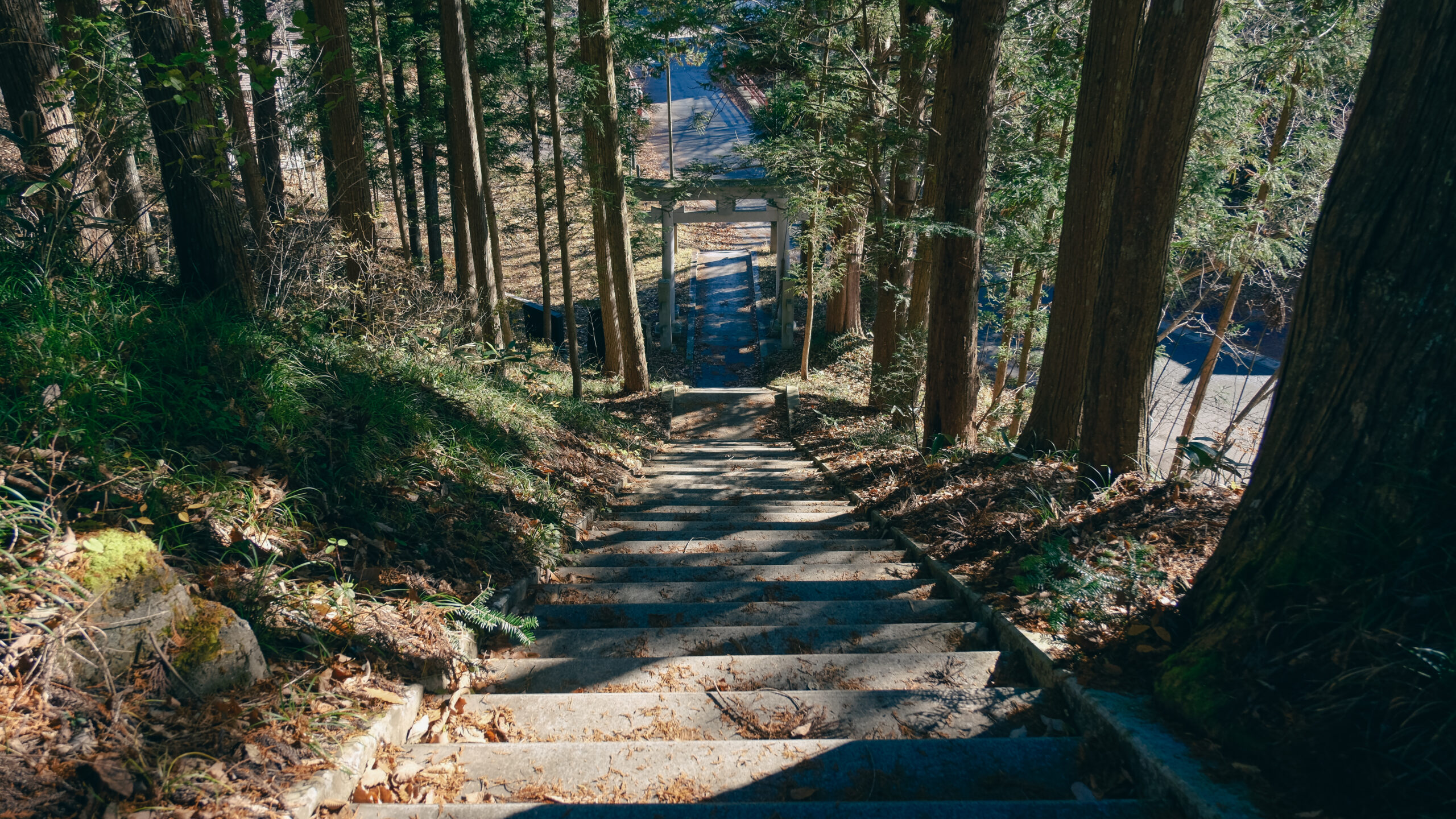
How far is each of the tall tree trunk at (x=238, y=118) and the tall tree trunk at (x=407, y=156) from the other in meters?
8.02

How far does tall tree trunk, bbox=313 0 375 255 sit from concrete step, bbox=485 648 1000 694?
7049 mm

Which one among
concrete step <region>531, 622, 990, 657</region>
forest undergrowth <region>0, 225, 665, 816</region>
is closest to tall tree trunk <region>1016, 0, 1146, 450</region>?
concrete step <region>531, 622, 990, 657</region>

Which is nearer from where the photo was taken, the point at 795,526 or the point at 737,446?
the point at 795,526

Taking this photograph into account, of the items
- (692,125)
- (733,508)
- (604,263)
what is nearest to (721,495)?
(733,508)

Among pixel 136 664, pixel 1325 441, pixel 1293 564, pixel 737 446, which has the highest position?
pixel 1325 441

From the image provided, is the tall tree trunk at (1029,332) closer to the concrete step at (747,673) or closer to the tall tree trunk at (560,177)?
the tall tree trunk at (560,177)

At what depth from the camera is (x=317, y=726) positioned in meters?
2.17

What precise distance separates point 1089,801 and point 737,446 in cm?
1054

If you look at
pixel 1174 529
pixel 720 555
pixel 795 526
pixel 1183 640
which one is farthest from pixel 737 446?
pixel 1183 640

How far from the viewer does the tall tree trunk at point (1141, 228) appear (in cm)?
420

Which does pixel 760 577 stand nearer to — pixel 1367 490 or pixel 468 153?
pixel 1367 490

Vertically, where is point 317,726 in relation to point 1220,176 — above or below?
below

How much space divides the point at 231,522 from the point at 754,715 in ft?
7.30

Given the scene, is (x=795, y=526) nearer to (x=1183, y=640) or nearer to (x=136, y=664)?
(x=1183, y=640)
